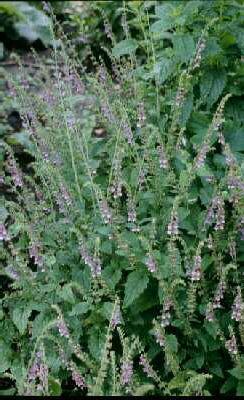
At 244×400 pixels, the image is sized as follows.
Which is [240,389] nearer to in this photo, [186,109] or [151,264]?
[151,264]

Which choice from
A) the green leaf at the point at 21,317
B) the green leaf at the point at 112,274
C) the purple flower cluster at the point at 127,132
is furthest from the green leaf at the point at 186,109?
the green leaf at the point at 21,317

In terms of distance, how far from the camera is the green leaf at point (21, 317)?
11.3ft

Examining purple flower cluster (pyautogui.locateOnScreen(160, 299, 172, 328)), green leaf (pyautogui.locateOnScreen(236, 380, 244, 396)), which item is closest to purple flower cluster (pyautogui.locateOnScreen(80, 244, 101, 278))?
purple flower cluster (pyautogui.locateOnScreen(160, 299, 172, 328))

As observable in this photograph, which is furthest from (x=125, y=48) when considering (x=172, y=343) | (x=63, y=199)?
(x=172, y=343)

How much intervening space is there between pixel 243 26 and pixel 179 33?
0.50 metres

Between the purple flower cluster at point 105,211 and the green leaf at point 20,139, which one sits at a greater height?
the green leaf at point 20,139

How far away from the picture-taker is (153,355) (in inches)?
141

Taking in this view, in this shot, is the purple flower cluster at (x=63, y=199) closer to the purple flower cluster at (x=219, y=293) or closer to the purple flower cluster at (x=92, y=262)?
the purple flower cluster at (x=92, y=262)

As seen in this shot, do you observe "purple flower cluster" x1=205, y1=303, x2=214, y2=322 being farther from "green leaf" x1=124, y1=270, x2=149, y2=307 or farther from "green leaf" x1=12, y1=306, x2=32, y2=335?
"green leaf" x1=12, y1=306, x2=32, y2=335

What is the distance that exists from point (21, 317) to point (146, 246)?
0.81 m

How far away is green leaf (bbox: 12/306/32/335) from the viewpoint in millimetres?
3429

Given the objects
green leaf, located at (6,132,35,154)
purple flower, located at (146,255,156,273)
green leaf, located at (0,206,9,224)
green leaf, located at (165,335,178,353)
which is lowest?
green leaf, located at (165,335,178,353)

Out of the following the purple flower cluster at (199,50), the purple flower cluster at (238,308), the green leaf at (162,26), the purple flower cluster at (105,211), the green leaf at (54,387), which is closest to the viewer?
the green leaf at (54,387)

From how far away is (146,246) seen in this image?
3.23 meters
